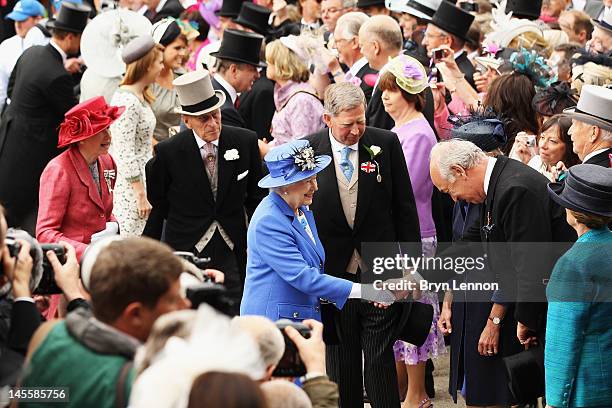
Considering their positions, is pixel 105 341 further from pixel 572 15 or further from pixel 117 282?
pixel 572 15

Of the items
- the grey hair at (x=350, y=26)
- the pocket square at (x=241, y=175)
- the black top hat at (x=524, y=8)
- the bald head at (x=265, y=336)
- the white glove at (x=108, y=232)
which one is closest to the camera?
the bald head at (x=265, y=336)

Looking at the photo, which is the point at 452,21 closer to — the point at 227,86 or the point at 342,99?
the point at 227,86

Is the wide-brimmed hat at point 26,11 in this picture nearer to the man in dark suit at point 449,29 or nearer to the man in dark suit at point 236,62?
the man in dark suit at point 236,62

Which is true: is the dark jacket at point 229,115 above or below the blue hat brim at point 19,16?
above

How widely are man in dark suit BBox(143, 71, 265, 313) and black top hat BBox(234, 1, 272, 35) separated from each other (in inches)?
154

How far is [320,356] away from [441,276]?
9.60ft

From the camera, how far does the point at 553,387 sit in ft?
18.1

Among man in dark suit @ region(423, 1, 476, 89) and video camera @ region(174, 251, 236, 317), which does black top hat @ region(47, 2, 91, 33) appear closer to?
man in dark suit @ region(423, 1, 476, 89)

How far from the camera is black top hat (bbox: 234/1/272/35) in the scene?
37.3ft

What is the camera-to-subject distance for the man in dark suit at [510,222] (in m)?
6.17

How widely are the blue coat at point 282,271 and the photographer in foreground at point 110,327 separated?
2249 mm

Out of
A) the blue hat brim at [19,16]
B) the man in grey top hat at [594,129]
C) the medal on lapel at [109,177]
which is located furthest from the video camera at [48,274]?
the blue hat brim at [19,16]

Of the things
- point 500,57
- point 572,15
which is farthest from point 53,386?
point 572,15

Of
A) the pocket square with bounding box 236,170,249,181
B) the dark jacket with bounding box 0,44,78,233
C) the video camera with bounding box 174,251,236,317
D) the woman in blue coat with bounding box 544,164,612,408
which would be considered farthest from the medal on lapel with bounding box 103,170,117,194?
the video camera with bounding box 174,251,236,317
